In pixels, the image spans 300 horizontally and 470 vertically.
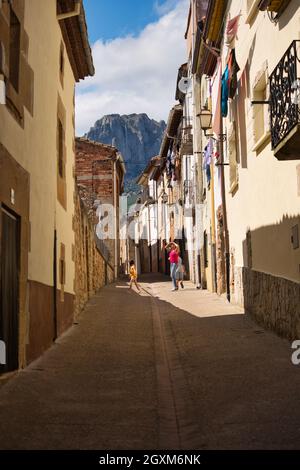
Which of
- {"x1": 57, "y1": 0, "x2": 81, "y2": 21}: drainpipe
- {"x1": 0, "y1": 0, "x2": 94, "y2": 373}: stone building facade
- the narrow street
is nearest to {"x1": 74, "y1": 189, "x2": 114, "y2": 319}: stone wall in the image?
{"x1": 0, "y1": 0, "x2": 94, "y2": 373}: stone building facade

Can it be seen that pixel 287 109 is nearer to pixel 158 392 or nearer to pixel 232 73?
pixel 158 392

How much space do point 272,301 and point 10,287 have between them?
16.7ft

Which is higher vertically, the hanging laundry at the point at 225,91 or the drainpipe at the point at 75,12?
the drainpipe at the point at 75,12

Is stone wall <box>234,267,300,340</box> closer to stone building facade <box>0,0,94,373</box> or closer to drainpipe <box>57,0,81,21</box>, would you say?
stone building facade <box>0,0,94,373</box>

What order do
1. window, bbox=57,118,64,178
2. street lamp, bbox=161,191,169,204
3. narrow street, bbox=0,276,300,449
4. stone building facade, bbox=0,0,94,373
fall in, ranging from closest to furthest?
narrow street, bbox=0,276,300,449, stone building facade, bbox=0,0,94,373, window, bbox=57,118,64,178, street lamp, bbox=161,191,169,204

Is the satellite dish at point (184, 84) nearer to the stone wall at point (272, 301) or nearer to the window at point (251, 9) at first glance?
the window at point (251, 9)

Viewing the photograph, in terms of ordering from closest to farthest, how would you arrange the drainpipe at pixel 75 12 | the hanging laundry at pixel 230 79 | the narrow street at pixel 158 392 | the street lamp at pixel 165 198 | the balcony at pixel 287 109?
the narrow street at pixel 158 392, the balcony at pixel 287 109, the drainpipe at pixel 75 12, the hanging laundry at pixel 230 79, the street lamp at pixel 165 198

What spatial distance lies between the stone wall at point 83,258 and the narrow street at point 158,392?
9.64ft

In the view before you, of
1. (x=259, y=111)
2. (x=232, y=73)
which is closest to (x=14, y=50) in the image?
(x=259, y=111)

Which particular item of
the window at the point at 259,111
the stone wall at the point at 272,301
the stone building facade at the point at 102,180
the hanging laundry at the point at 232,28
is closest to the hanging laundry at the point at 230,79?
the hanging laundry at the point at 232,28

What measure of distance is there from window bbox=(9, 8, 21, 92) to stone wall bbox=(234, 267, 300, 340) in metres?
4.72

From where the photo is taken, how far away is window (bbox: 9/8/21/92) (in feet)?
25.4

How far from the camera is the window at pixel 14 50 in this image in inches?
305

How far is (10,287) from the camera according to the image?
7359 mm
